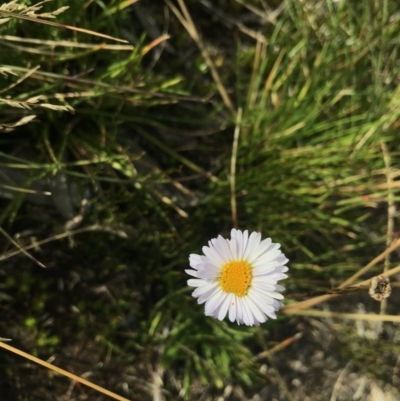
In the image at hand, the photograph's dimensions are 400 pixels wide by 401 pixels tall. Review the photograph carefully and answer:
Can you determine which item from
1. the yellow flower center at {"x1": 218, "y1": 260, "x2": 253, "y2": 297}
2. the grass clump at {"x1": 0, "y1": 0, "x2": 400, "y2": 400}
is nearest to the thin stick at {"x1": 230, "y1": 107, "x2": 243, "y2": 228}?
the grass clump at {"x1": 0, "y1": 0, "x2": 400, "y2": 400}

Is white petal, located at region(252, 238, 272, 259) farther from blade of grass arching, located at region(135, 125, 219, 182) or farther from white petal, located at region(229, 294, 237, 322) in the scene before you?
blade of grass arching, located at region(135, 125, 219, 182)

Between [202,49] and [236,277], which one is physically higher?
[202,49]

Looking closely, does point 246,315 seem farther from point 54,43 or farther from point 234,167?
point 54,43

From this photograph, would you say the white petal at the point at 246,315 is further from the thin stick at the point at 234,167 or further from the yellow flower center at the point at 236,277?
the thin stick at the point at 234,167

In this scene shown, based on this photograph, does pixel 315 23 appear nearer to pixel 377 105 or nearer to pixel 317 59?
pixel 317 59

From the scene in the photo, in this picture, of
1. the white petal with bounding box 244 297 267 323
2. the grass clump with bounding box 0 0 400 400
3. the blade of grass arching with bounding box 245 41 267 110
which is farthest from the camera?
the blade of grass arching with bounding box 245 41 267 110

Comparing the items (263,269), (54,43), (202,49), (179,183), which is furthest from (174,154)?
(263,269)

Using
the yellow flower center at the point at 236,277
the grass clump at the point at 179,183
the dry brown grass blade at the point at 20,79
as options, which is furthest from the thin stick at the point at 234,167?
the dry brown grass blade at the point at 20,79

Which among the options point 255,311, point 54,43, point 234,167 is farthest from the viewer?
point 234,167
